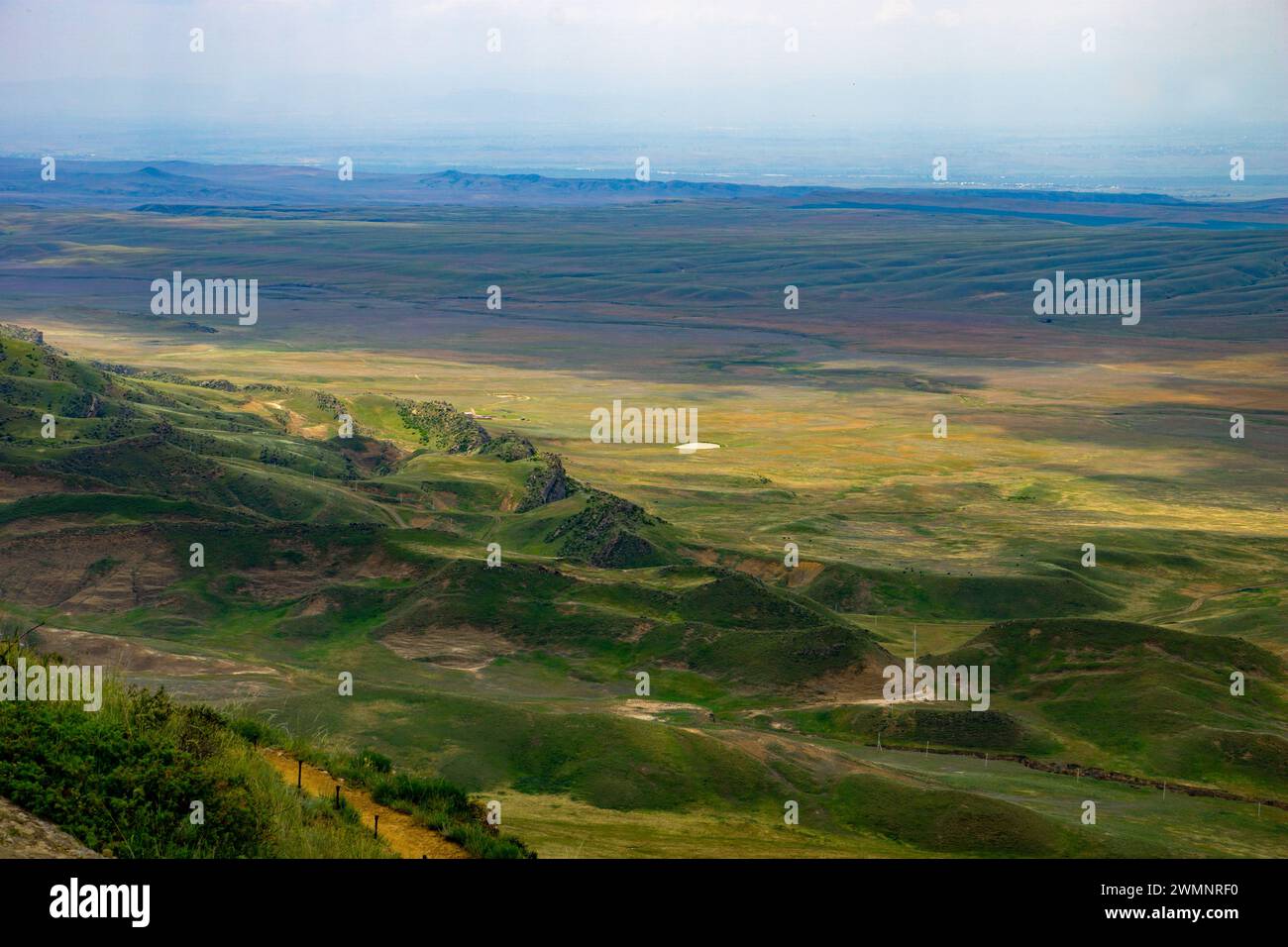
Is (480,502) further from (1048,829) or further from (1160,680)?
(1048,829)

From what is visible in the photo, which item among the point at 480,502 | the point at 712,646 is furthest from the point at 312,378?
the point at 712,646
